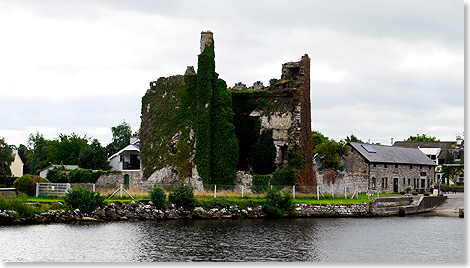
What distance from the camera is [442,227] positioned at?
3584 cm

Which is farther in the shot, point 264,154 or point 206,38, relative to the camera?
point 264,154

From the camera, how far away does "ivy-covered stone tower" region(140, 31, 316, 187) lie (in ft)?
160

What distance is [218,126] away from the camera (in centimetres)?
4903

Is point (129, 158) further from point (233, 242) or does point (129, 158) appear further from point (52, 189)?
point (233, 242)

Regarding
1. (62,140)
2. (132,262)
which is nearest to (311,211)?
(132,262)

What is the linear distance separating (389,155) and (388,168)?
258cm

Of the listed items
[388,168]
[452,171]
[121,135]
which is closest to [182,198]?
[388,168]

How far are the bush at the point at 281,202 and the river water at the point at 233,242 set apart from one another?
347 cm

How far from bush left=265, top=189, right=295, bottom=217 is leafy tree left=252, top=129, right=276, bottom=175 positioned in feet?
31.1

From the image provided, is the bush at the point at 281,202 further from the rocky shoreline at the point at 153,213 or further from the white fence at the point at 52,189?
the white fence at the point at 52,189

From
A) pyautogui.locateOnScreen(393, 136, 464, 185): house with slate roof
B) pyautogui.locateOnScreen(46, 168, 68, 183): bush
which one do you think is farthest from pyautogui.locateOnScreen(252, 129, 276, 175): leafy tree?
pyautogui.locateOnScreen(393, 136, 464, 185): house with slate roof

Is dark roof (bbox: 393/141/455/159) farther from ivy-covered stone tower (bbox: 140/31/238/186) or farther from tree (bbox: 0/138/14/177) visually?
tree (bbox: 0/138/14/177)

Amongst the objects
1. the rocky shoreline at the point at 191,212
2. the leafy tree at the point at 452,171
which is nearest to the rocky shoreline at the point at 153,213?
the rocky shoreline at the point at 191,212

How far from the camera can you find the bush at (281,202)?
4047 cm
